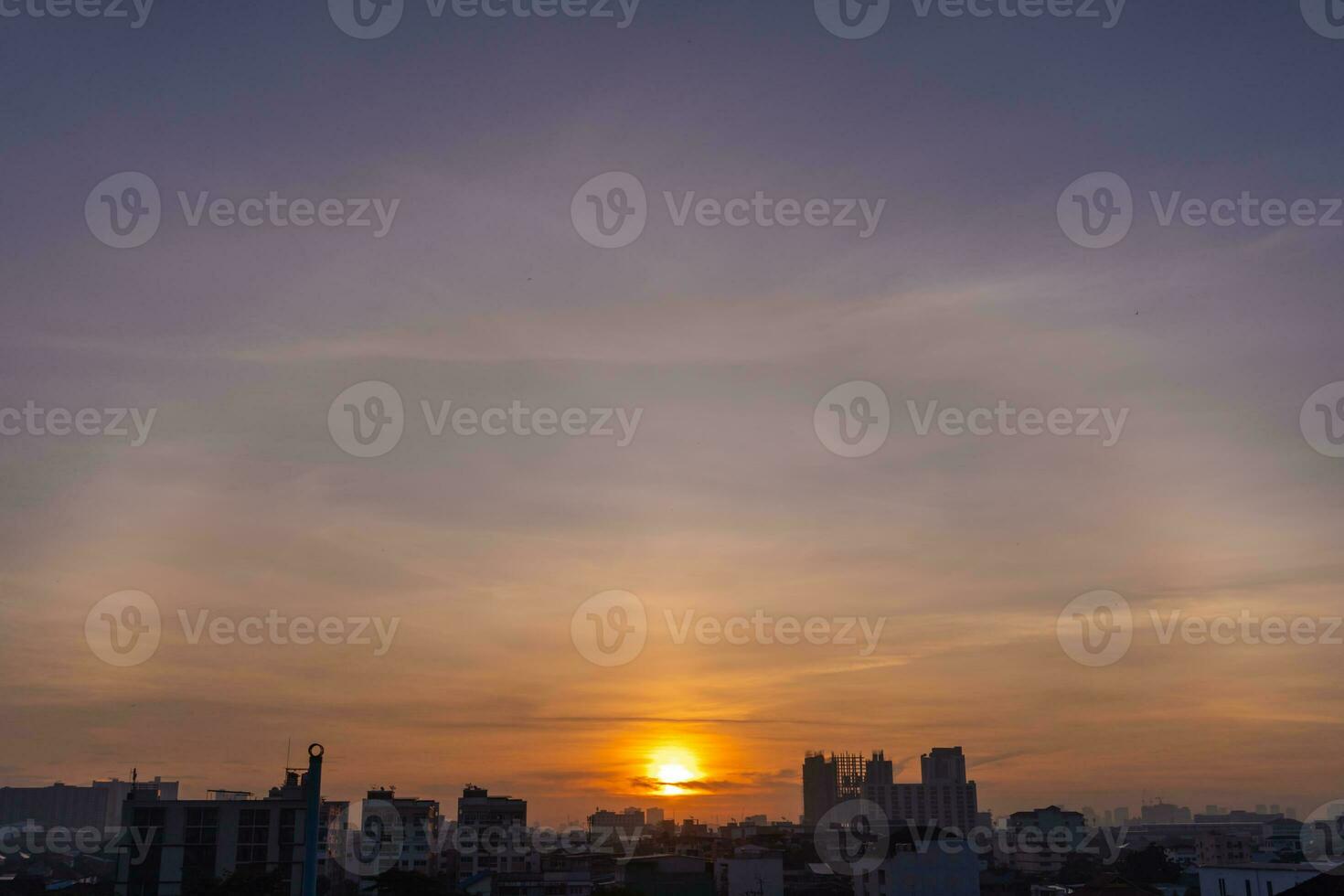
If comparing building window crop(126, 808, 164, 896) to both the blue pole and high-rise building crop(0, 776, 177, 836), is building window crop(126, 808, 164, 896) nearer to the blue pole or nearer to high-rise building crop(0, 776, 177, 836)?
the blue pole

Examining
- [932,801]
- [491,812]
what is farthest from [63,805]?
[932,801]

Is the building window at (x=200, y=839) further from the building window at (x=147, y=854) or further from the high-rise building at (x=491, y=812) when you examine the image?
the high-rise building at (x=491, y=812)

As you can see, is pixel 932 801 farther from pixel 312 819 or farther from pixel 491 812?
pixel 312 819

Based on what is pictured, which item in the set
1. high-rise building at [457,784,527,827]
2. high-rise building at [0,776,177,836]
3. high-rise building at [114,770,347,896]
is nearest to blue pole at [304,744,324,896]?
high-rise building at [114,770,347,896]

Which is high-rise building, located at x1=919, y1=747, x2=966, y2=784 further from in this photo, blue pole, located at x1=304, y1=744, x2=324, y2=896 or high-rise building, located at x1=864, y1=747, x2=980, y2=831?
blue pole, located at x1=304, y1=744, x2=324, y2=896

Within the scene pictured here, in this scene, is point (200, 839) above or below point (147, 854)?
above

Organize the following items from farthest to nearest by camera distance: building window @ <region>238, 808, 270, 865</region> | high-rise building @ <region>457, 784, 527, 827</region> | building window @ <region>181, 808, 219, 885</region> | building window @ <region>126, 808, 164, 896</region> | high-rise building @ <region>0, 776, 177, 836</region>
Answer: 1. high-rise building @ <region>0, 776, 177, 836</region>
2. high-rise building @ <region>457, 784, 527, 827</region>
3. building window @ <region>238, 808, 270, 865</region>
4. building window @ <region>181, 808, 219, 885</region>
5. building window @ <region>126, 808, 164, 896</region>

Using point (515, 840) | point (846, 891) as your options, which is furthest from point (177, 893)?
point (515, 840)

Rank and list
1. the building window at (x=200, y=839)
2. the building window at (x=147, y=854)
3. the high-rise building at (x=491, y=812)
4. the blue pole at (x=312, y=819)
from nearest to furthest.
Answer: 1. the blue pole at (x=312, y=819)
2. the building window at (x=147, y=854)
3. the building window at (x=200, y=839)
4. the high-rise building at (x=491, y=812)

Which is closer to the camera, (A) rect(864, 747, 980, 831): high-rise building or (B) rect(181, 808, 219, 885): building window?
(B) rect(181, 808, 219, 885): building window

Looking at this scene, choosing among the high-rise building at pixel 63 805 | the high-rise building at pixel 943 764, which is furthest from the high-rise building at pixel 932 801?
the high-rise building at pixel 63 805

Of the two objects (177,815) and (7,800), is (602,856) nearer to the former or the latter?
(177,815)

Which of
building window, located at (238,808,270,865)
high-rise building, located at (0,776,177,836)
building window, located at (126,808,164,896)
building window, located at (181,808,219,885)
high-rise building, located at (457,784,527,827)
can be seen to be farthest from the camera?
high-rise building, located at (0,776,177,836)
